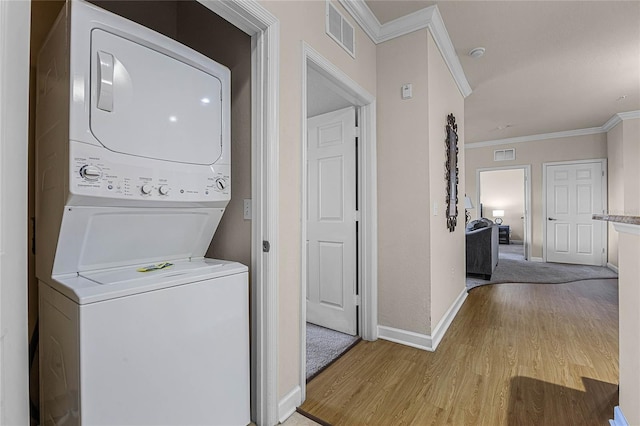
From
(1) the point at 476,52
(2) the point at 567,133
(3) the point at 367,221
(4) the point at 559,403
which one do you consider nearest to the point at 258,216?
(3) the point at 367,221

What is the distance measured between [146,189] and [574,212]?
24.2ft

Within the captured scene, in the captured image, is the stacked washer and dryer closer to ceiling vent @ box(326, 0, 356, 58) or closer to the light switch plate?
the light switch plate

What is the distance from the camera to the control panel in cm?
101

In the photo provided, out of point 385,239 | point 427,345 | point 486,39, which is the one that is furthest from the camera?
point 486,39

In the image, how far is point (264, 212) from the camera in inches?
59.2

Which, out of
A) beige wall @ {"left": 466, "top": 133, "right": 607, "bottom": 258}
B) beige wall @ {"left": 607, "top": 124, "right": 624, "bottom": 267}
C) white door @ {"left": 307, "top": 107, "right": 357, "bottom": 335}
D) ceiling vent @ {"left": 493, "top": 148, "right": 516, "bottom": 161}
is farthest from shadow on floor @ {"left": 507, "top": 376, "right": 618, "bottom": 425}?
ceiling vent @ {"left": 493, "top": 148, "right": 516, "bottom": 161}

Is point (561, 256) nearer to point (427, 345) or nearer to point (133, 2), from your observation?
point (427, 345)

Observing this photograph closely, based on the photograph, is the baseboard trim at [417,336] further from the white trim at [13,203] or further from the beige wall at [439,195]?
the white trim at [13,203]

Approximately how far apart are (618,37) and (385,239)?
2.77 meters

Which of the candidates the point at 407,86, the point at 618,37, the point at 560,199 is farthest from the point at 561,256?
the point at 407,86

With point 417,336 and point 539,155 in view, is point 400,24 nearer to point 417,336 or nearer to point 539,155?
point 417,336

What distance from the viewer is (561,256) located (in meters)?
6.08

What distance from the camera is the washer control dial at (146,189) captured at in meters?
1.16

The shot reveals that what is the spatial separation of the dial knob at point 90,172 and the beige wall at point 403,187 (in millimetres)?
2007
